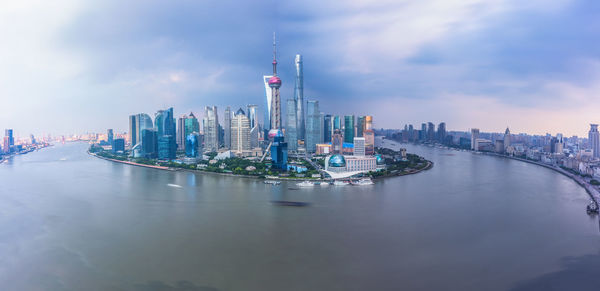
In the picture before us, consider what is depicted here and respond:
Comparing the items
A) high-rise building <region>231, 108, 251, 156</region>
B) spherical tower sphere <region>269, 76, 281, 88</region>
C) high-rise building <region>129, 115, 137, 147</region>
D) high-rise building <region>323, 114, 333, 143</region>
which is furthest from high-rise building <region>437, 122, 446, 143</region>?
high-rise building <region>129, 115, 137, 147</region>

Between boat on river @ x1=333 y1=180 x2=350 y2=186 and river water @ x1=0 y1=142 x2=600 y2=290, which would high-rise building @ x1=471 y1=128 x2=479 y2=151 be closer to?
river water @ x1=0 y1=142 x2=600 y2=290

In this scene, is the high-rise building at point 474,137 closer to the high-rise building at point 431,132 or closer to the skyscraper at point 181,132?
the high-rise building at point 431,132

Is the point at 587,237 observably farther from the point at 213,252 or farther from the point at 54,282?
the point at 54,282

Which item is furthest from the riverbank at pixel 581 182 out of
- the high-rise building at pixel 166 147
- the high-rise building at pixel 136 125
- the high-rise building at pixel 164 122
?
the high-rise building at pixel 136 125

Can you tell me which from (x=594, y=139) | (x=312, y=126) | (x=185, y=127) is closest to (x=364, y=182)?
(x=312, y=126)

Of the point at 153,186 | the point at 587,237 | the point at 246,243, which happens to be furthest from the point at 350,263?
the point at 153,186
